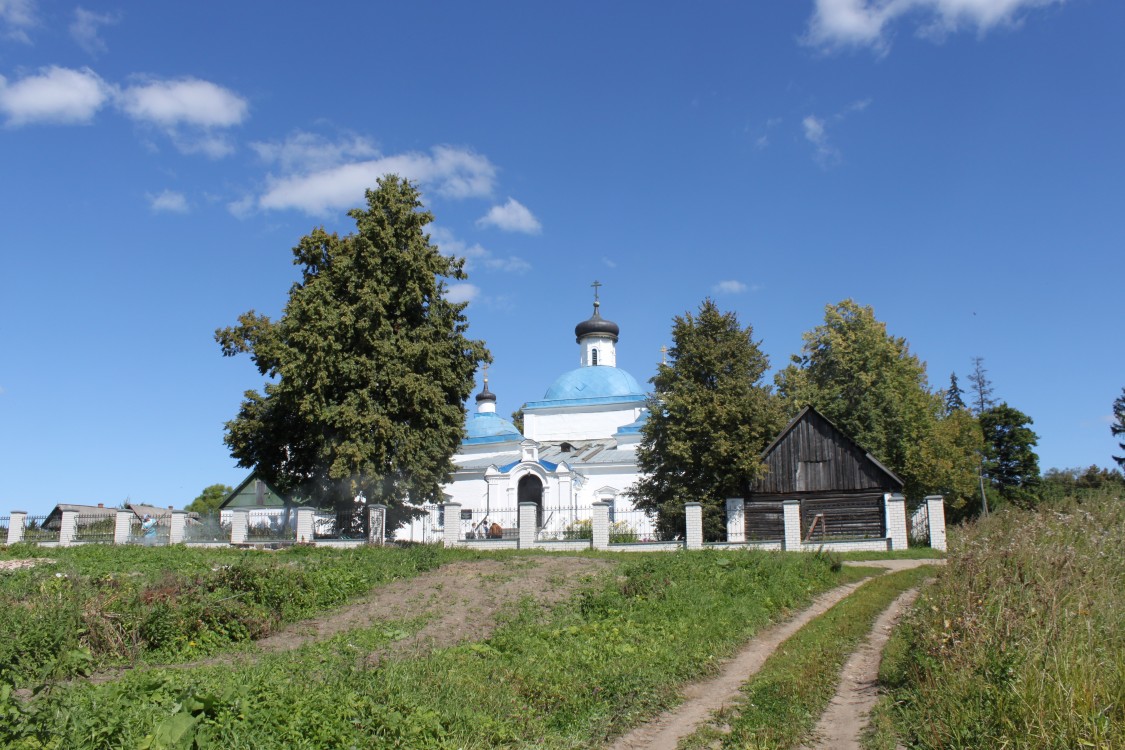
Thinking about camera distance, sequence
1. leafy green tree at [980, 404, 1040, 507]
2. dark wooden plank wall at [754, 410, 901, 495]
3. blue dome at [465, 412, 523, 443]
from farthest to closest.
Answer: leafy green tree at [980, 404, 1040, 507] → blue dome at [465, 412, 523, 443] → dark wooden plank wall at [754, 410, 901, 495]

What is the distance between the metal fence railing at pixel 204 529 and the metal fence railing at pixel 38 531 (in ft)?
12.7

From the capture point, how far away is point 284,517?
1121 inches

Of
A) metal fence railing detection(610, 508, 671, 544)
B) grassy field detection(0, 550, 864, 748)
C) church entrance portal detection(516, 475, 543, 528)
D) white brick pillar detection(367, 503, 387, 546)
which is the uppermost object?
church entrance portal detection(516, 475, 543, 528)

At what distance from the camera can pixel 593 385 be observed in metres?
51.1

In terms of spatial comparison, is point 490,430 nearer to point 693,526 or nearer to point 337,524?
point 337,524

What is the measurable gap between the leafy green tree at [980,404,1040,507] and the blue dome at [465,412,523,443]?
28053mm

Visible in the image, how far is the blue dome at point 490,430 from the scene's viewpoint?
1948 inches

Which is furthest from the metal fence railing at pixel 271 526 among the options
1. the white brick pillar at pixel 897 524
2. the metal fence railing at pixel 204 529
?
the white brick pillar at pixel 897 524

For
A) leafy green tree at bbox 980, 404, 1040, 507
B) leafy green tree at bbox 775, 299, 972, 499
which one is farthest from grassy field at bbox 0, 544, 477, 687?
leafy green tree at bbox 980, 404, 1040, 507

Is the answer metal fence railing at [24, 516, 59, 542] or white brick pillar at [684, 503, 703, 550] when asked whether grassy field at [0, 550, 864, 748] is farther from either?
→ metal fence railing at [24, 516, 59, 542]

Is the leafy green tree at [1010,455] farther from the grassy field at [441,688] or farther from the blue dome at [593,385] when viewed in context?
the grassy field at [441,688]

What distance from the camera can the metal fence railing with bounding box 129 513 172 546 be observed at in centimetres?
2575

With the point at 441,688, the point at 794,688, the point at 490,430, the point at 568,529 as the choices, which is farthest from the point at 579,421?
the point at 441,688

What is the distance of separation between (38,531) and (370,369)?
44.6 ft
